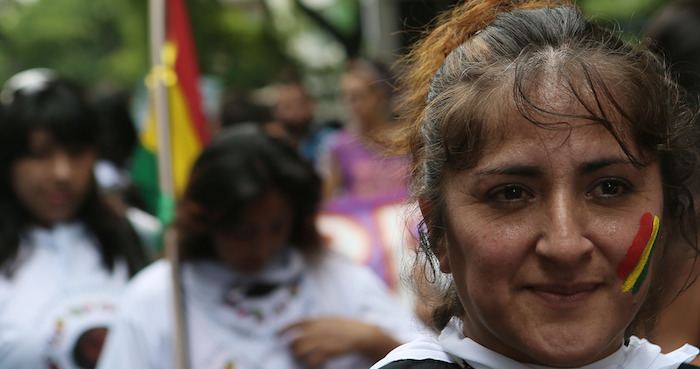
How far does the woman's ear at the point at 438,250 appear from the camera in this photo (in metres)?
1.56

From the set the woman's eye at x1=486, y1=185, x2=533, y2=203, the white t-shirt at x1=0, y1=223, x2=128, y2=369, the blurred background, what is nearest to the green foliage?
the blurred background

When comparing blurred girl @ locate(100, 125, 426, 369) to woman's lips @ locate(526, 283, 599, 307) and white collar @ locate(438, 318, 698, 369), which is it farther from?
woman's lips @ locate(526, 283, 599, 307)

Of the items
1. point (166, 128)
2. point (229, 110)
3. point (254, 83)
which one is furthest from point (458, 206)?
point (254, 83)

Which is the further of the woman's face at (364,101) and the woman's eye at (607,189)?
the woman's face at (364,101)

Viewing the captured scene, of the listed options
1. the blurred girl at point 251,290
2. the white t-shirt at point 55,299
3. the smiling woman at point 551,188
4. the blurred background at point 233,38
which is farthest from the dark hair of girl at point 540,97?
the white t-shirt at point 55,299

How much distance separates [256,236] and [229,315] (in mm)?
313

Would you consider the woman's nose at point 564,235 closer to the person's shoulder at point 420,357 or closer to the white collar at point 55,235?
the person's shoulder at point 420,357

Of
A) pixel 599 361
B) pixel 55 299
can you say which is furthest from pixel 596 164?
pixel 55 299

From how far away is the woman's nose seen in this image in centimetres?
132

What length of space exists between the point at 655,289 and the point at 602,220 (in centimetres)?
33

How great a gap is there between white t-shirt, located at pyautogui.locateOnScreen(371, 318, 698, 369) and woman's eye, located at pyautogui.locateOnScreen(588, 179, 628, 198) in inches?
11.8

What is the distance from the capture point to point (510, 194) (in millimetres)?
1398

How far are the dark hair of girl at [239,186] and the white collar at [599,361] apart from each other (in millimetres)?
1572

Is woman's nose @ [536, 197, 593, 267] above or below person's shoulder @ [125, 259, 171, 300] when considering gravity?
above
